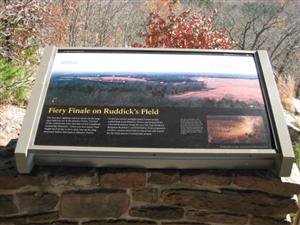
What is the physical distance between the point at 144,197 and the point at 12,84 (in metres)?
3.25

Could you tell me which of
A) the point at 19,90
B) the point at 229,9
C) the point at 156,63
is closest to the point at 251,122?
the point at 156,63

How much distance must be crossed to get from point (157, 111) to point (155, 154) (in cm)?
34

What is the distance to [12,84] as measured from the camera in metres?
5.77

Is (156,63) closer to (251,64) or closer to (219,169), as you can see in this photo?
(251,64)

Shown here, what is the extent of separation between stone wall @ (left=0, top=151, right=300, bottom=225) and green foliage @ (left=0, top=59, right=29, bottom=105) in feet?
8.78

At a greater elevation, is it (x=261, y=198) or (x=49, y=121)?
(x=49, y=121)

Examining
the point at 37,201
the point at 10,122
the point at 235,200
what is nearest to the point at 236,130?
the point at 235,200

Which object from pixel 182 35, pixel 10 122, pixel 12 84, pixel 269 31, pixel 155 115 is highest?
pixel 269 31

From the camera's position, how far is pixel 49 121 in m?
3.10

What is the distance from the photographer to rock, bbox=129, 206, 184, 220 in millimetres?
3191

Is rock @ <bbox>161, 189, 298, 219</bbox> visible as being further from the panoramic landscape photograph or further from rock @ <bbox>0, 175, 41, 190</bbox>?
rock @ <bbox>0, 175, 41, 190</bbox>

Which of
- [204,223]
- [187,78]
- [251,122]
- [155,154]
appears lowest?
[204,223]

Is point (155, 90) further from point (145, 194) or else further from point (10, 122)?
point (10, 122)

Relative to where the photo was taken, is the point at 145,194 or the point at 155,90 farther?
the point at 155,90
